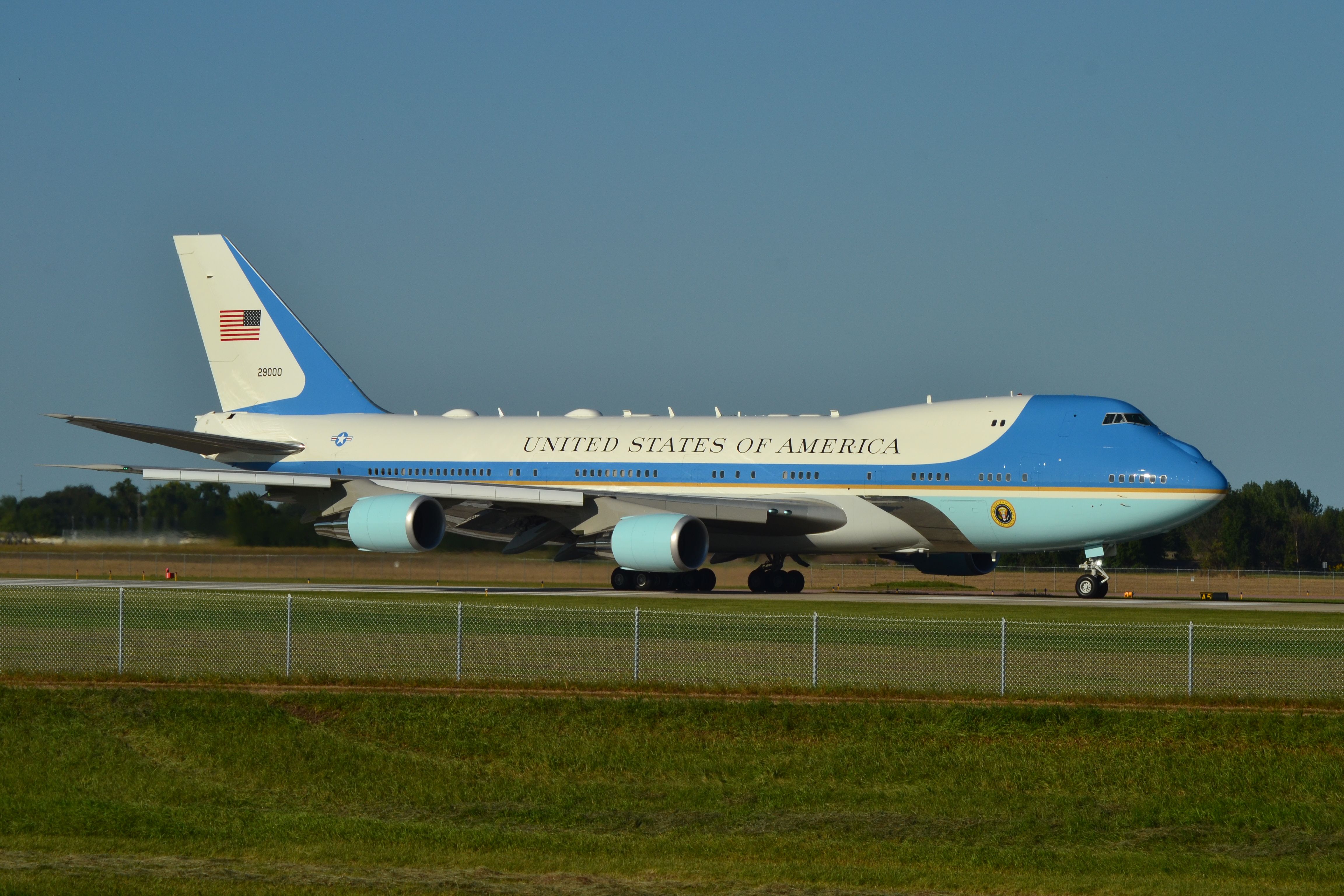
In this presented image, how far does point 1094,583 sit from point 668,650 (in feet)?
57.1

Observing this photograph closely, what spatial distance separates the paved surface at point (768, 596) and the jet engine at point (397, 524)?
1.17 m

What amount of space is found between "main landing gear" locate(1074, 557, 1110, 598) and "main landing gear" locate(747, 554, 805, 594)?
733cm

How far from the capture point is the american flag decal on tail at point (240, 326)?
47.7m

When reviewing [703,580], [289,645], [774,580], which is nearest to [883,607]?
[774,580]

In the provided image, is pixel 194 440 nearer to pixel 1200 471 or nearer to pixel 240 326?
pixel 240 326

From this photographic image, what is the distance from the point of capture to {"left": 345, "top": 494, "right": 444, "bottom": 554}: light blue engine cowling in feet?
124

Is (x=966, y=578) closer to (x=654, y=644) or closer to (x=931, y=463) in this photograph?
(x=931, y=463)

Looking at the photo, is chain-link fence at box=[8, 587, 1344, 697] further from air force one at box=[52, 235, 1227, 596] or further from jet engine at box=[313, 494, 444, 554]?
air force one at box=[52, 235, 1227, 596]

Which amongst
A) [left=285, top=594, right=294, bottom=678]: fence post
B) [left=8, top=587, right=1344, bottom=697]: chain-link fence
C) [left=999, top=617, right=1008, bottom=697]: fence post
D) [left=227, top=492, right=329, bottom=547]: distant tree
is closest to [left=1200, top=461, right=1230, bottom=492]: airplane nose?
[left=8, top=587, right=1344, bottom=697]: chain-link fence

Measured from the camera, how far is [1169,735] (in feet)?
59.6

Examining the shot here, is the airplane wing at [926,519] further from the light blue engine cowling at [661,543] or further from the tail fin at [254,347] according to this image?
the tail fin at [254,347]

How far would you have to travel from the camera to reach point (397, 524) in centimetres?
3772

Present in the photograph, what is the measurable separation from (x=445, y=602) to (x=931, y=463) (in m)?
12.2

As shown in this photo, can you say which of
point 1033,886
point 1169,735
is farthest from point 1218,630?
point 1033,886
